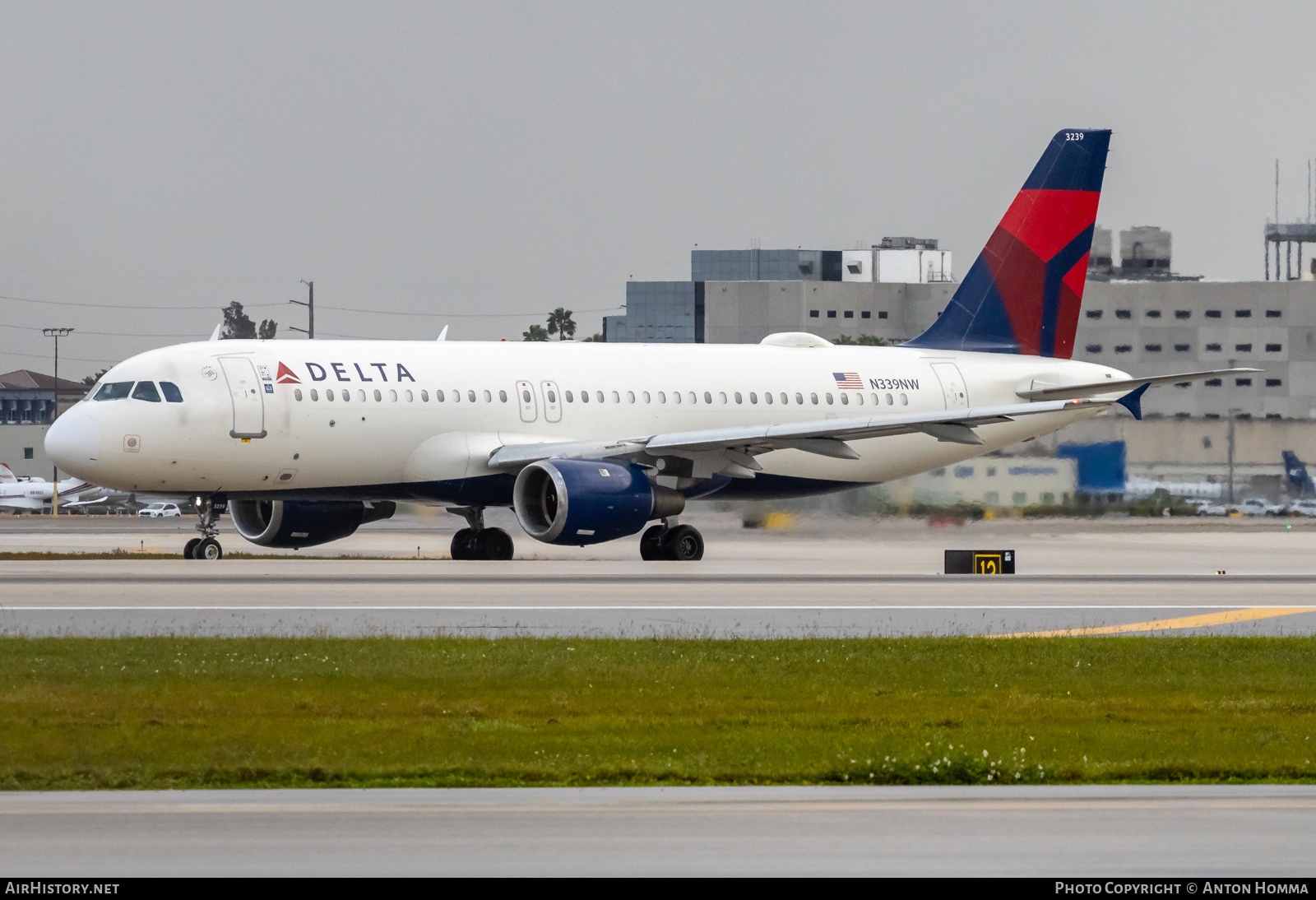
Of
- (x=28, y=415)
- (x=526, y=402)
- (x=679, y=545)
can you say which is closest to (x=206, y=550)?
(x=526, y=402)

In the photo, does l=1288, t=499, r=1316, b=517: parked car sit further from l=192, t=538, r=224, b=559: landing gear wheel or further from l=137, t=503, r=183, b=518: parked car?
l=137, t=503, r=183, b=518: parked car

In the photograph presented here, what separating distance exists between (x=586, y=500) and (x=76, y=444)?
Result: 9.25 meters

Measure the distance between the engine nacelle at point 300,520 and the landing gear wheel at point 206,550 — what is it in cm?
225

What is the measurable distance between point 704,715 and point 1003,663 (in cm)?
467

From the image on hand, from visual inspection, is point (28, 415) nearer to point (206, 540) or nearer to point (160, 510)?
point (160, 510)

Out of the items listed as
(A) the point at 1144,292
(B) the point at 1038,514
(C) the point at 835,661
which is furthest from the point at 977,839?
(A) the point at 1144,292

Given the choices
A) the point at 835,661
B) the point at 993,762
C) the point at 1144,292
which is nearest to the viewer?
the point at 993,762

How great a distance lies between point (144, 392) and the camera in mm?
32812

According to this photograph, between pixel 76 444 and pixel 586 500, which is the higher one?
pixel 76 444

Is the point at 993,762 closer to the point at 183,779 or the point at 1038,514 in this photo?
the point at 183,779

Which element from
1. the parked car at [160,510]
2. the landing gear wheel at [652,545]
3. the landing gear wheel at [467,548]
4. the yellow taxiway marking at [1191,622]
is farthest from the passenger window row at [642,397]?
the parked car at [160,510]

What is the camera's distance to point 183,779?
11.3 meters

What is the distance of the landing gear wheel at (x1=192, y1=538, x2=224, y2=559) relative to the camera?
33938 mm
